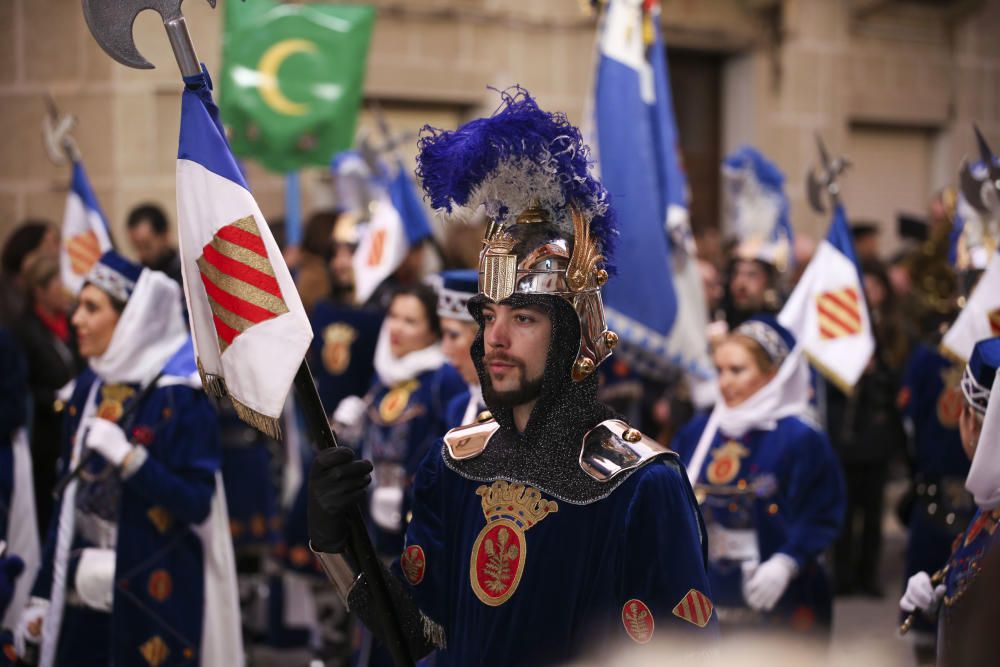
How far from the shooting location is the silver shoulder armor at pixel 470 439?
3119 millimetres

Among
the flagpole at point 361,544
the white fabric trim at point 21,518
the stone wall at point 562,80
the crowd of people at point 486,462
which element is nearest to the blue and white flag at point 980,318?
the crowd of people at point 486,462

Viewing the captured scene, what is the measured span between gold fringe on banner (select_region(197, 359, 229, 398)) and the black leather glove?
0.30 metres

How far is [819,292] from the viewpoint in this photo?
6.18 m

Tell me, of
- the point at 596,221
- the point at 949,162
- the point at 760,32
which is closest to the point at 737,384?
the point at 596,221

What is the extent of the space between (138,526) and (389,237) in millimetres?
3477

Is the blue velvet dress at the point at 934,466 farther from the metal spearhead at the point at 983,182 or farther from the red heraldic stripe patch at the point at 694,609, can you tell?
the red heraldic stripe patch at the point at 694,609

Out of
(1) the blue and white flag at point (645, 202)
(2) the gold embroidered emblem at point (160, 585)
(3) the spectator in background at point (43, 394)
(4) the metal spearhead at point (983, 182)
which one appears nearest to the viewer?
(2) the gold embroidered emblem at point (160, 585)

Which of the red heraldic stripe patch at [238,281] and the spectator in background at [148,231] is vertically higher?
the red heraldic stripe patch at [238,281]

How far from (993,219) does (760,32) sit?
881cm

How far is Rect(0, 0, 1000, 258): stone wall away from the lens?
412 inches

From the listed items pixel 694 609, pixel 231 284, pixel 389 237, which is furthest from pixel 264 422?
pixel 389 237

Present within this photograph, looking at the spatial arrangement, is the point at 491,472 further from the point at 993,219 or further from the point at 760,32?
the point at 760,32

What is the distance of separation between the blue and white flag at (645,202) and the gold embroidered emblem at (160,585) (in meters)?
2.60

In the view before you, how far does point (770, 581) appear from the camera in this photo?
4750mm
